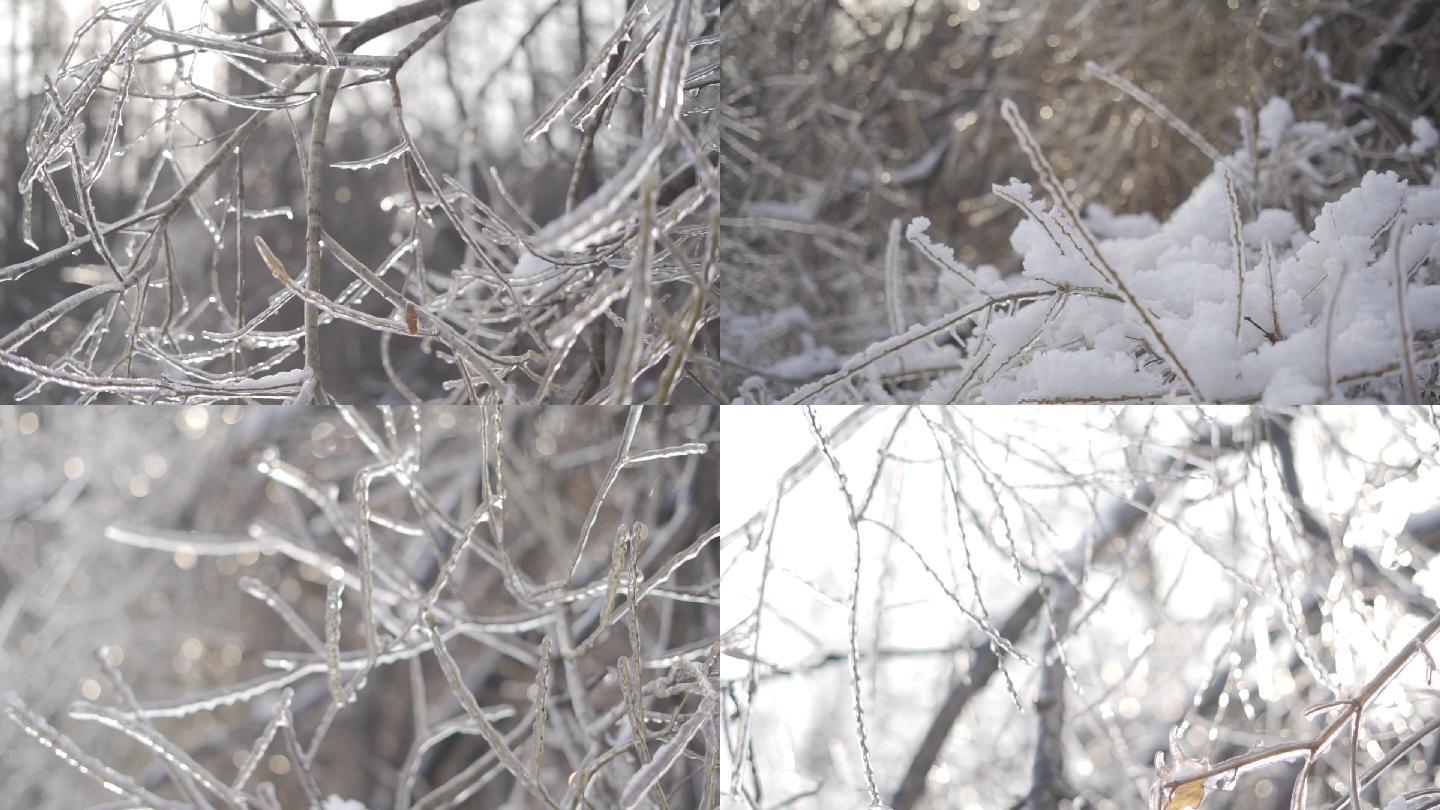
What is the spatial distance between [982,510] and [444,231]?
0.53 metres

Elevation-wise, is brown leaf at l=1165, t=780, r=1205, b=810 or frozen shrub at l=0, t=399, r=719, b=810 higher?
brown leaf at l=1165, t=780, r=1205, b=810

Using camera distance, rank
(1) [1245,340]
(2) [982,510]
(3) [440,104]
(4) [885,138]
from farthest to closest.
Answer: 1. (4) [885,138]
2. (3) [440,104]
3. (2) [982,510]
4. (1) [1245,340]

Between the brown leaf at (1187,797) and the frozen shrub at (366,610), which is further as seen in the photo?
the frozen shrub at (366,610)

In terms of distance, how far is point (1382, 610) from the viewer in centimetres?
67

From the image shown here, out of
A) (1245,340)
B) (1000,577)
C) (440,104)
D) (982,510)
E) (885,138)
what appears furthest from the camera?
(885,138)

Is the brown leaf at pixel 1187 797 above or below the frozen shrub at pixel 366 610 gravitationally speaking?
above

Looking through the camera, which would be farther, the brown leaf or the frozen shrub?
the frozen shrub

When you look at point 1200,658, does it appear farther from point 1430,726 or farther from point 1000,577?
point 1430,726

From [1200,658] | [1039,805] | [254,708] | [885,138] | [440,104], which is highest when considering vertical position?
[885,138]

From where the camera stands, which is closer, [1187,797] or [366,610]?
[1187,797]

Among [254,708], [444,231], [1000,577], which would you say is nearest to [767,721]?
[1000,577]

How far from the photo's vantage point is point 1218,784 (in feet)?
1.35

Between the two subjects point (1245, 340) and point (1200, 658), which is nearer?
point (1245, 340)

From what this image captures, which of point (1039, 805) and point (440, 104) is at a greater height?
point (440, 104)
